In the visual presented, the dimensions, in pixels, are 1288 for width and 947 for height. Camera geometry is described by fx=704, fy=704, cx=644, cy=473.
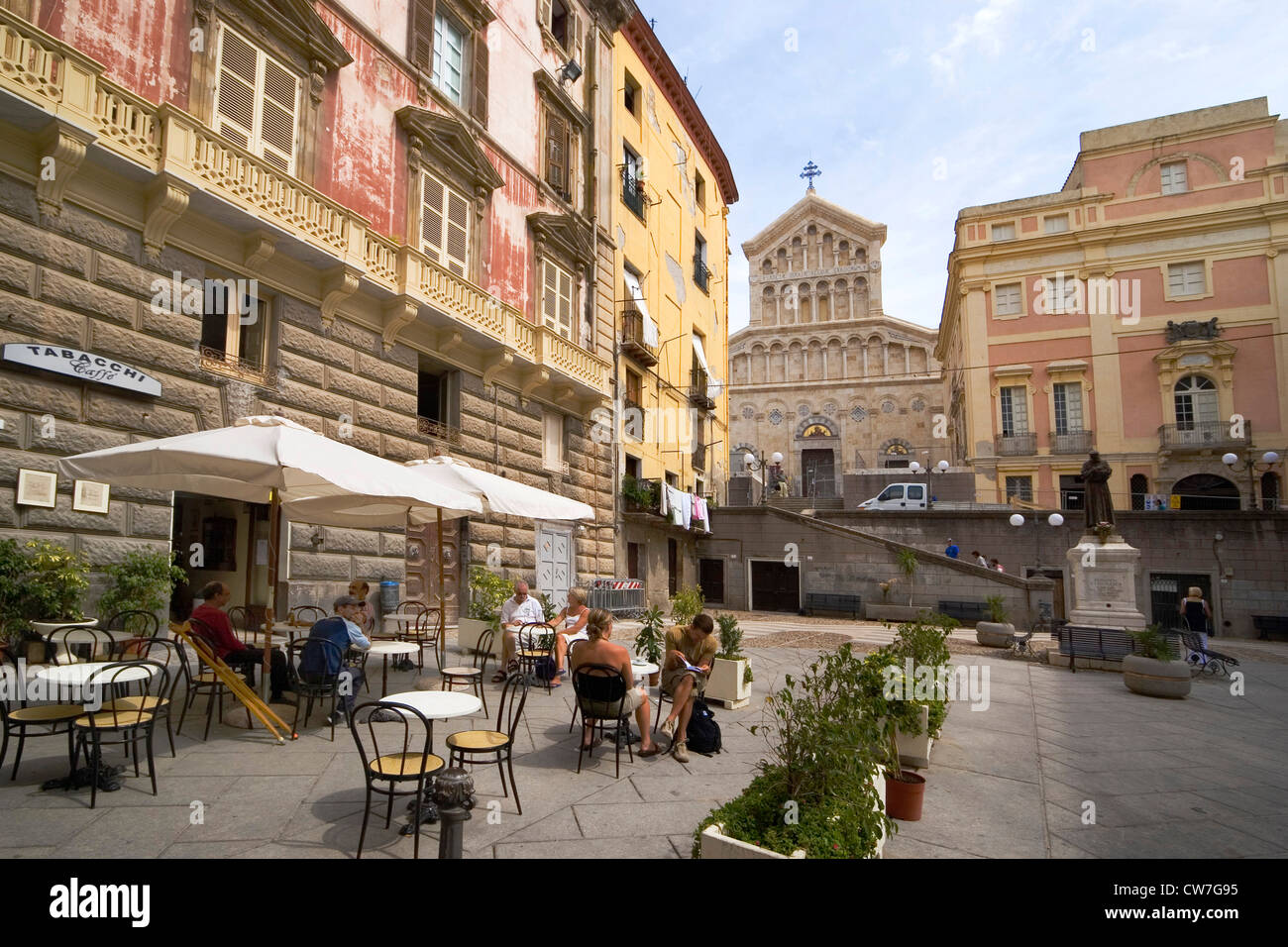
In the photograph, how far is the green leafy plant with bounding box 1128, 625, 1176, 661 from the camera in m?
10.3

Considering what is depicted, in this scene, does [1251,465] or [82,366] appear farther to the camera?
[1251,465]

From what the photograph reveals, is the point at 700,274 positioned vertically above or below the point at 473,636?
above

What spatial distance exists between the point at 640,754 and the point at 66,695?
13.9ft

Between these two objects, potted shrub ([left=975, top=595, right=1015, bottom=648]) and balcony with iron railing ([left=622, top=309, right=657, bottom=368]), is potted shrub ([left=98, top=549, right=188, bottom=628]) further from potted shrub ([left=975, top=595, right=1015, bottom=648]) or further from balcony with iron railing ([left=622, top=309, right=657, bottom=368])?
potted shrub ([left=975, top=595, right=1015, bottom=648])

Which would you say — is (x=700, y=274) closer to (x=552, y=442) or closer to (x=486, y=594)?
(x=552, y=442)

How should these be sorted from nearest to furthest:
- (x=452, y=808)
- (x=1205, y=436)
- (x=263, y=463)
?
(x=452, y=808)
(x=263, y=463)
(x=1205, y=436)

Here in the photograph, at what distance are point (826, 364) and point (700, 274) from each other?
23997mm

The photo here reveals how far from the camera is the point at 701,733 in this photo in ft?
20.4

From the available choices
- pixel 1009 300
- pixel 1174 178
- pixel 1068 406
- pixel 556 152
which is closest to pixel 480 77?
pixel 556 152

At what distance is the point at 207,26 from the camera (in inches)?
379

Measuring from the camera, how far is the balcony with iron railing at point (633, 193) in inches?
846

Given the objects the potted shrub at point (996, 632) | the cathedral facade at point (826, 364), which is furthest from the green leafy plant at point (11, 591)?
the cathedral facade at point (826, 364)

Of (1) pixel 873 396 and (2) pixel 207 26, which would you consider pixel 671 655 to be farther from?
(1) pixel 873 396
